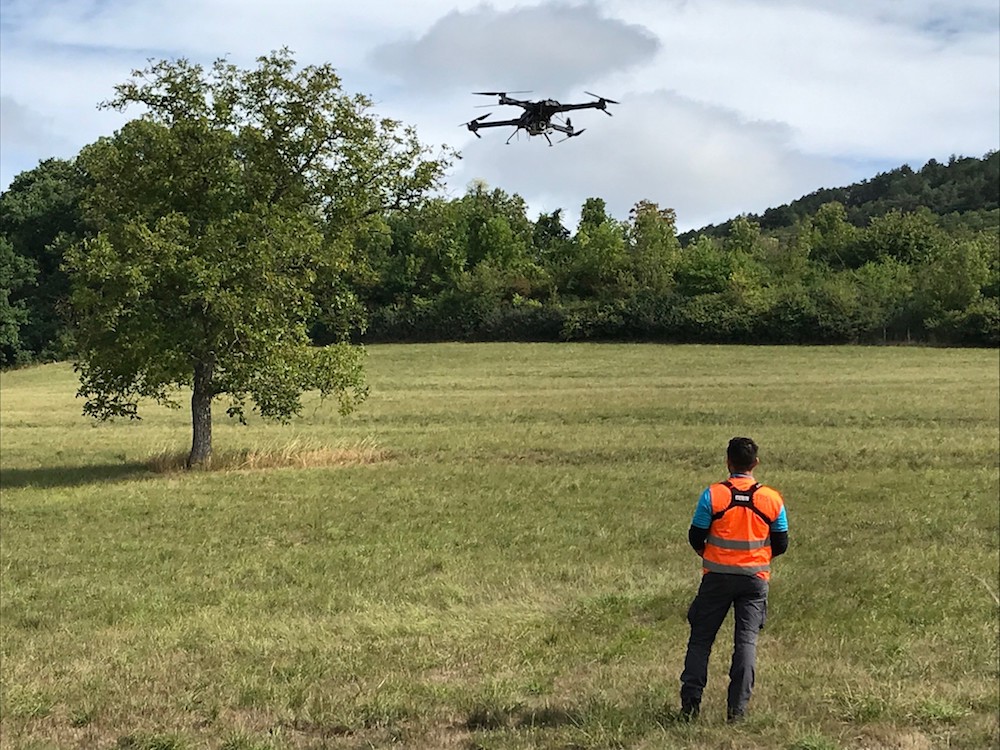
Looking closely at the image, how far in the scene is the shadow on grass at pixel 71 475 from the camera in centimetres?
2250

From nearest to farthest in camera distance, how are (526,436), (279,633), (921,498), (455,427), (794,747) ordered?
(794,747), (279,633), (921,498), (526,436), (455,427)

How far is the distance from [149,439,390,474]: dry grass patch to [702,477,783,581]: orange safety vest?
19491 mm

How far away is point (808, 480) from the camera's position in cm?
2069

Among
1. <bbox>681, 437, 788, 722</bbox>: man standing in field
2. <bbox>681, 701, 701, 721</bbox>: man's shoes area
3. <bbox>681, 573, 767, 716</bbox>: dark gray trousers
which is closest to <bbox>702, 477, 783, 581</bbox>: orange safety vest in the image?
<bbox>681, 437, 788, 722</bbox>: man standing in field

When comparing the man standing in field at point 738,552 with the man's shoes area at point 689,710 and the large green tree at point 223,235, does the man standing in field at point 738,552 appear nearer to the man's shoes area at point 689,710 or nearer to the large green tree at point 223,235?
the man's shoes area at point 689,710

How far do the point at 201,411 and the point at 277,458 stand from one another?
2345 mm

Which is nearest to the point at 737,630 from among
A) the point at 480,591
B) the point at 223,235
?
the point at 480,591

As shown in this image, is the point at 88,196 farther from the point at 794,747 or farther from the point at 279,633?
the point at 794,747

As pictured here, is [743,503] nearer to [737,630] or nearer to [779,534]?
[779,534]

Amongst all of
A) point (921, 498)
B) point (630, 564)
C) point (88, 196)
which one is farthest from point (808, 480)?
point (88, 196)

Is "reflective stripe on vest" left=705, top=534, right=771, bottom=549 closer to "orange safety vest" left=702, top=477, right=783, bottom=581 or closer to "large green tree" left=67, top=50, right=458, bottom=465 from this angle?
"orange safety vest" left=702, top=477, right=783, bottom=581

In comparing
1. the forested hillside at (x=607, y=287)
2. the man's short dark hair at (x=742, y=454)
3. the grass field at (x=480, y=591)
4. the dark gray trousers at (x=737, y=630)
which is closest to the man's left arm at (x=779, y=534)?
the dark gray trousers at (x=737, y=630)

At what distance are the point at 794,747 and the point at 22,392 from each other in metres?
59.3

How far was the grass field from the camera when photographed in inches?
269
